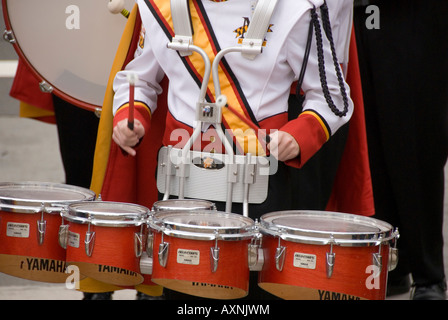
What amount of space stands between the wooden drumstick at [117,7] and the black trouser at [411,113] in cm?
101

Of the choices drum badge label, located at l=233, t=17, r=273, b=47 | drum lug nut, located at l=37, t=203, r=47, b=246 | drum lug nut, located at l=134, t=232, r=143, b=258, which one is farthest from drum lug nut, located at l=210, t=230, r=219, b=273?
drum badge label, located at l=233, t=17, r=273, b=47

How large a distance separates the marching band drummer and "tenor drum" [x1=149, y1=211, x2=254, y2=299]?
0.32 m

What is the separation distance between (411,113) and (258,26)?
142 cm

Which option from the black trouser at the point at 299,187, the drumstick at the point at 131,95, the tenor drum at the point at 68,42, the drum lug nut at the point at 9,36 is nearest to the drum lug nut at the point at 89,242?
the drumstick at the point at 131,95

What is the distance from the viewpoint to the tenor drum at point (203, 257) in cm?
209

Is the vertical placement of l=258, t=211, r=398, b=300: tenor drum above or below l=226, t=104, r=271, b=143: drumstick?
below

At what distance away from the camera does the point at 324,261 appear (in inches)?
82.3

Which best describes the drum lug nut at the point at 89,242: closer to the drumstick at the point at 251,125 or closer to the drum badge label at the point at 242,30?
the drumstick at the point at 251,125

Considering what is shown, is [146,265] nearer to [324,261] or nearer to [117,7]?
[324,261]

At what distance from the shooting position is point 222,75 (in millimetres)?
2418

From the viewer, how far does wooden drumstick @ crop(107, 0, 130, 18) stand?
9.70ft

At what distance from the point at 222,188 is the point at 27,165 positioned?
3.53 m

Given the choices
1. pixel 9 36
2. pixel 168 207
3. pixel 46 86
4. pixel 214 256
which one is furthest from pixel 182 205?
pixel 9 36

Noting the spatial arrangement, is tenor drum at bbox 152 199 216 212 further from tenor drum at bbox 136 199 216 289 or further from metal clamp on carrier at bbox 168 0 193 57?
metal clamp on carrier at bbox 168 0 193 57
